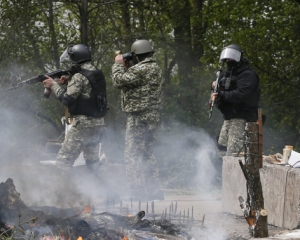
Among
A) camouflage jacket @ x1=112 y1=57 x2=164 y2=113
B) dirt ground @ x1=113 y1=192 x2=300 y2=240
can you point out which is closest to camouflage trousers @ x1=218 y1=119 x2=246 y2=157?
dirt ground @ x1=113 y1=192 x2=300 y2=240

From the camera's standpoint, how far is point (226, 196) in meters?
8.48

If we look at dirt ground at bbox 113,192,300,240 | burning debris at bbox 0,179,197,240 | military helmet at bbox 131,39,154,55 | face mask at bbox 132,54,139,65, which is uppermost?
military helmet at bbox 131,39,154,55

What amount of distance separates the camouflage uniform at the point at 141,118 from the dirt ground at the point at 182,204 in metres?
0.40

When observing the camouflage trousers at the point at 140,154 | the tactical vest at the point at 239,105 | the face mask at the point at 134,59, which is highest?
the face mask at the point at 134,59

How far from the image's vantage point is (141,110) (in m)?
9.45

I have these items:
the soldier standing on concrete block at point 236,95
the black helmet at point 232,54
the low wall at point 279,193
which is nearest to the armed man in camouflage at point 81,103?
the soldier standing on concrete block at point 236,95

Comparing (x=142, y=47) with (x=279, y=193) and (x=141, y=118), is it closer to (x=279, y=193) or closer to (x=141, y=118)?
(x=141, y=118)

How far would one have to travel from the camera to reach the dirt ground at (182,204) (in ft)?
22.8

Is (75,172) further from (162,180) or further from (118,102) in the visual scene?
(118,102)

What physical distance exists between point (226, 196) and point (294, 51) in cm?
634

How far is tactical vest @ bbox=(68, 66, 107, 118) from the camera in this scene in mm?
9344

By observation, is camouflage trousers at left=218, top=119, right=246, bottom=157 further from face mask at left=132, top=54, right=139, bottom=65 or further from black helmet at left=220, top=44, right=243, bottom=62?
face mask at left=132, top=54, right=139, bottom=65

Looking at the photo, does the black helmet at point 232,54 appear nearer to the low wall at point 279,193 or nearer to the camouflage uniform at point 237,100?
the camouflage uniform at point 237,100

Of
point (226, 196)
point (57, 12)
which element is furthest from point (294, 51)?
point (226, 196)
